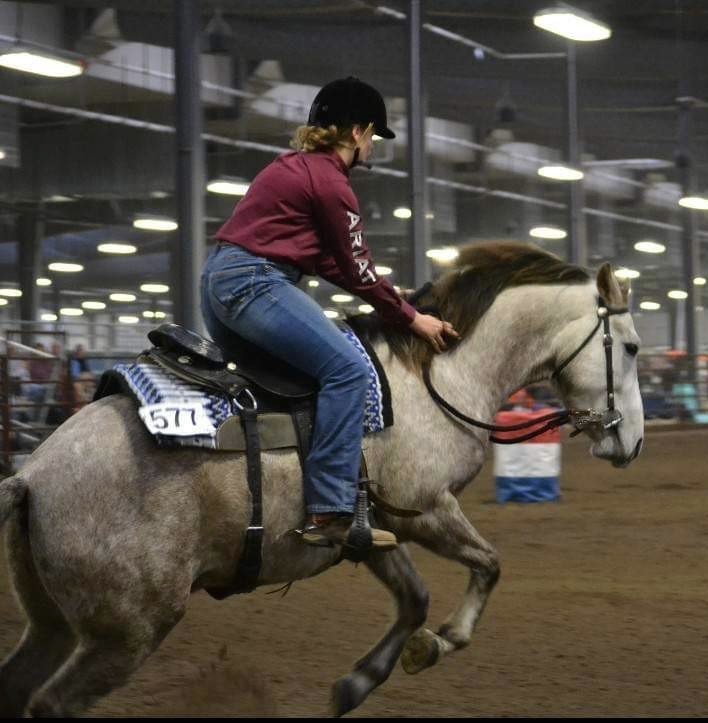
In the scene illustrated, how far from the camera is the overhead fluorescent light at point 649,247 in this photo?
36156 mm

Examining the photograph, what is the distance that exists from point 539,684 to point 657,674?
0.54m

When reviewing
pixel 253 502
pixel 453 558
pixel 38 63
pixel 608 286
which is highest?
pixel 38 63

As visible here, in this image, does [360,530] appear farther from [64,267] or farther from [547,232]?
[547,232]

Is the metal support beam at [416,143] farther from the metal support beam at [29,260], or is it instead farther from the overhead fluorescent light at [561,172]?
the metal support beam at [29,260]

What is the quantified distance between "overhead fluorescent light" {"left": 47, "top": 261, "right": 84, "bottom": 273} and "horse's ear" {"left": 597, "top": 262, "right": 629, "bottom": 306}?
1862cm

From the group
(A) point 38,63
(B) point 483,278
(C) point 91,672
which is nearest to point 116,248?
(A) point 38,63

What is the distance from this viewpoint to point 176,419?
391 cm

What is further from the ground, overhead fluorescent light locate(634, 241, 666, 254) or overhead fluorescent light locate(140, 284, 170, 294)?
overhead fluorescent light locate(634, 241, 666, 254)

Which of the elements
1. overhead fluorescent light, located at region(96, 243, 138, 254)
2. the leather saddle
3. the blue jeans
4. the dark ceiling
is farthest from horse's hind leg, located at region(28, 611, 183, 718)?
overhead fluorescent light, located at region(96, 243, 138, 254)

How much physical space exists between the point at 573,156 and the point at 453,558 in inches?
711

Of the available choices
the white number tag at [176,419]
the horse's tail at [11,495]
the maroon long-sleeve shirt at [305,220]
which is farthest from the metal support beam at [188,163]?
the horse's tail at [11,495]

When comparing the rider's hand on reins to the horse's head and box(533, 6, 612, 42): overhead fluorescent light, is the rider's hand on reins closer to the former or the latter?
the horse's head

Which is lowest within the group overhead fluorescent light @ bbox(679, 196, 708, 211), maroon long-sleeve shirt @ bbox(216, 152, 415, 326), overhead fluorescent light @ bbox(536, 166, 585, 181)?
maroon long-sleeve shirt @ bbox(216, 152, 415, 326)

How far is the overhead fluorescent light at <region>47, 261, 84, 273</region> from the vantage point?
887 inches
